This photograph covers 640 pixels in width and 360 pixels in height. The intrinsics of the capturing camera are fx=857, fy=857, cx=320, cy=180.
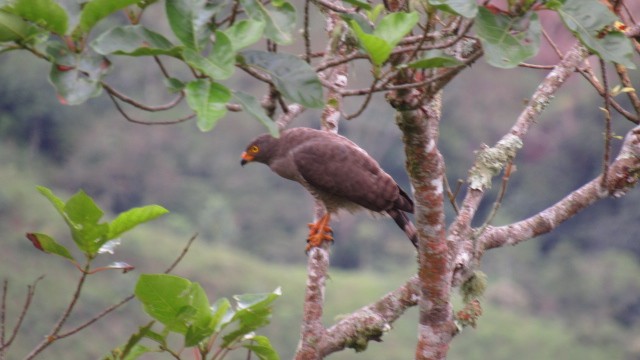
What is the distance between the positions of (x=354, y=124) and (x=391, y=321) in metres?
8.31

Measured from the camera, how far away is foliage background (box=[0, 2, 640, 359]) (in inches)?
400

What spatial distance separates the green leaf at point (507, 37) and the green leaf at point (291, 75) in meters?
0.29

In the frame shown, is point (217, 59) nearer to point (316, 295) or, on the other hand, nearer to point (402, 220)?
point (316, 295)

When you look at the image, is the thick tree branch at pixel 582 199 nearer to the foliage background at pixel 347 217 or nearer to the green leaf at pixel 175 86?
the green leaf at pixel 175 86

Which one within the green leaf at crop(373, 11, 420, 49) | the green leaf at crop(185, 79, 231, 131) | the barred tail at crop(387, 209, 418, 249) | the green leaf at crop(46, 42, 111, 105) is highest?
the green leaf at crop(373, 11, 420, 49)

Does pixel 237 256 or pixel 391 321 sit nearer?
pixel 391 321

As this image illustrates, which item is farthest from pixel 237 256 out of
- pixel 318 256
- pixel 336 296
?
pixel 318 256

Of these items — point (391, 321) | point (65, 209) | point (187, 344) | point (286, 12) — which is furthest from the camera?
point (391, 321)

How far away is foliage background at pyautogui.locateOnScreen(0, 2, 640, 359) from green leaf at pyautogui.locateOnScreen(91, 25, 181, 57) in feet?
27.3

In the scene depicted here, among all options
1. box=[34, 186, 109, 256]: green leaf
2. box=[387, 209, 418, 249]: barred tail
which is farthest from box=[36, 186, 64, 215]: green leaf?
box=[387, 209, 418, 249]: barred tail

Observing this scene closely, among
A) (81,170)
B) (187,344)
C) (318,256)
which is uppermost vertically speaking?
(187,344)

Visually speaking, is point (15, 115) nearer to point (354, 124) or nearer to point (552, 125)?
point (354, 124)

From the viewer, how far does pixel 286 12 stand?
5.14 feet

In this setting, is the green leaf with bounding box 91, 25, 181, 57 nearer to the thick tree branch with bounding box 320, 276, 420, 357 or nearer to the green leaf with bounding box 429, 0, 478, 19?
the green leaf with bounding box 429, 0, 478, 19
